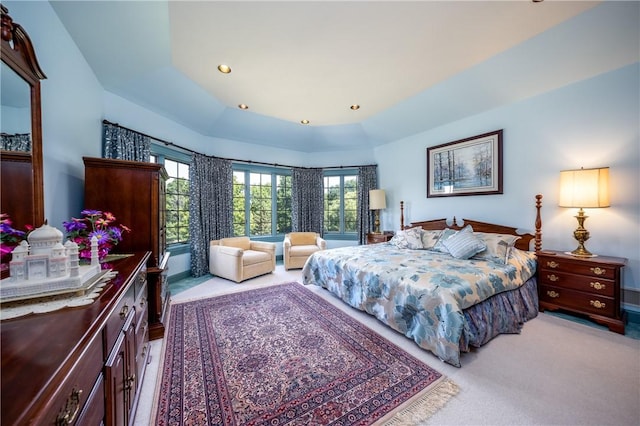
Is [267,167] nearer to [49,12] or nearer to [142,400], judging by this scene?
[49,12]

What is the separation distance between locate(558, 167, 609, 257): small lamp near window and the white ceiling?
1192mm

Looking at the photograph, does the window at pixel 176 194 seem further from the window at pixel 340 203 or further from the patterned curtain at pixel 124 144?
the window at pixel 340 203

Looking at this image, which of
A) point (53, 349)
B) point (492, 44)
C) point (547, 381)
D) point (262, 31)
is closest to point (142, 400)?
point (53, 349)

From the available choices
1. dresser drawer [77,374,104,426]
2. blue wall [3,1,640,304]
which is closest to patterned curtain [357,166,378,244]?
blue wall [3,1,640,304]

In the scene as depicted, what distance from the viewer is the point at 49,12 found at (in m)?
1.73

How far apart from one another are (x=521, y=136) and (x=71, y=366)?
4561 millimetres

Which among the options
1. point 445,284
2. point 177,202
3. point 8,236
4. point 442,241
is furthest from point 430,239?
point 177,202

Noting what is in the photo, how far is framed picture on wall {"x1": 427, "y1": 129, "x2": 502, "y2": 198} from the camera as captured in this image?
3443 mm

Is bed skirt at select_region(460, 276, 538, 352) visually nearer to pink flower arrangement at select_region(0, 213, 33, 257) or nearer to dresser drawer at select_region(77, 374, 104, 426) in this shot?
dresser drawer at select_region(77, 374, 104, 426)

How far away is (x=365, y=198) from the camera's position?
5363 mm

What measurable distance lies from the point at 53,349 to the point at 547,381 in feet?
8.91

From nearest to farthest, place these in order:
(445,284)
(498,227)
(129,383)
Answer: (129,383) → (445,284) → (498,227)

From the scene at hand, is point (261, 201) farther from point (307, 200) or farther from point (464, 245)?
point (464, 245)

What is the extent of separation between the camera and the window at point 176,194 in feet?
12.8
